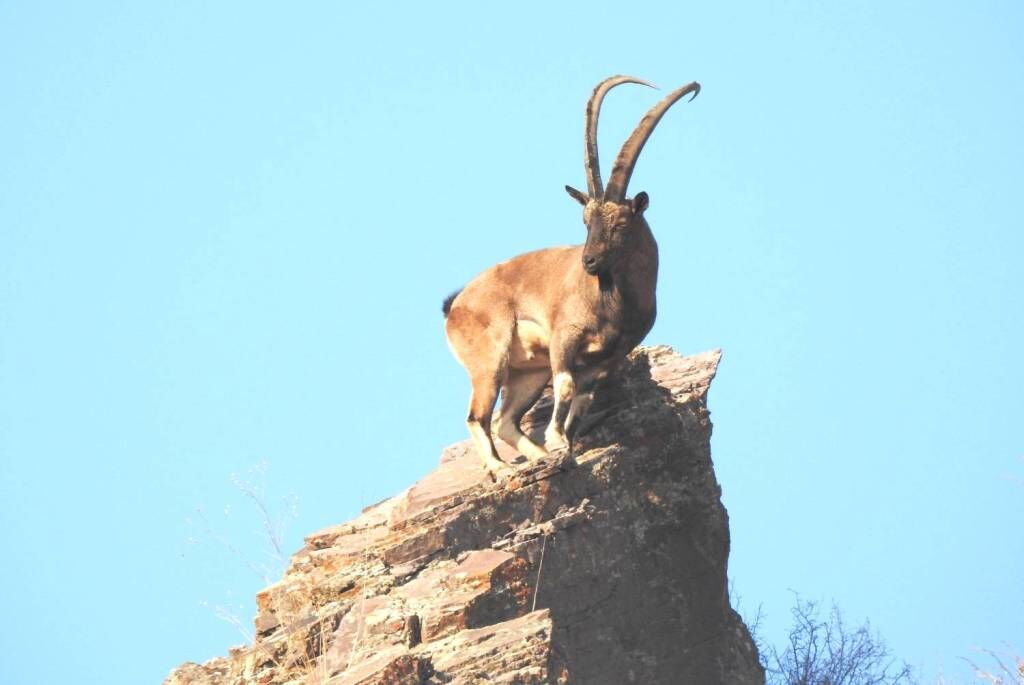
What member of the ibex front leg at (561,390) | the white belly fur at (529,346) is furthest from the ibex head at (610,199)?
the white belly fur at (529,346)

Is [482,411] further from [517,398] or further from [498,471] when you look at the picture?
[498,471]

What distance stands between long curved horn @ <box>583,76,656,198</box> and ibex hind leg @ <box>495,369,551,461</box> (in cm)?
187

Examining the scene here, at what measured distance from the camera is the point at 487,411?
12.9 metres

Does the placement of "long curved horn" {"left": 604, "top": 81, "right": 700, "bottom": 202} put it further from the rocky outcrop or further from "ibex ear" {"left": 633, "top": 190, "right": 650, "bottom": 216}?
the rocky outcrop

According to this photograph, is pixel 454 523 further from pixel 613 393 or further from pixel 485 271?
pixel 485 271

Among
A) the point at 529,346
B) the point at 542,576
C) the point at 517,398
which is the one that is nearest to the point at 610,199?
the point at 529,346

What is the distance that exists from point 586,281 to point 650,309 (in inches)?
22.0

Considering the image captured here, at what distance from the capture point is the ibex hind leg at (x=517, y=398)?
13086mm

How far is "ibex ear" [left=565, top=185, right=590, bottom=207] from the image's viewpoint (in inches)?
489

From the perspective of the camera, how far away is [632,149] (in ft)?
40.6

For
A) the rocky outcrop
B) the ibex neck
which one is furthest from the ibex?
the rocky outcrop

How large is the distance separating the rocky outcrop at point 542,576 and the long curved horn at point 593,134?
5.58 feet

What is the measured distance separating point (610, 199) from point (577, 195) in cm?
36

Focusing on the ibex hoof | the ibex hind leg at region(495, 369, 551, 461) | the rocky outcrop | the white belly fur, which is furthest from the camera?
the ibex hind leg at region(495, 369, 551, 461)
